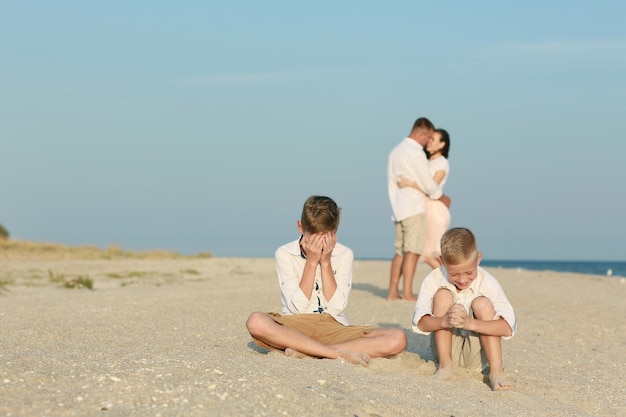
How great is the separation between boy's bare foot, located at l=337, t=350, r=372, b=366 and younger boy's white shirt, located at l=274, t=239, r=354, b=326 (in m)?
0.50

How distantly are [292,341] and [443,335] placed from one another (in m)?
1.02

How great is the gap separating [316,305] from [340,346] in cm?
44

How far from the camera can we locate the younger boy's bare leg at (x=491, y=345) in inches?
216

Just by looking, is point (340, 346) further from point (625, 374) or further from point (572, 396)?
point (625, 374)

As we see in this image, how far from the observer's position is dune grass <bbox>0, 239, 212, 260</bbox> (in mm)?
24442

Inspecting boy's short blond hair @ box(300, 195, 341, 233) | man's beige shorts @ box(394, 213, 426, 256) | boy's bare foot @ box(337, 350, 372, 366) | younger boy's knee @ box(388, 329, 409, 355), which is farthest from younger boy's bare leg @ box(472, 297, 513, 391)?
man's beige shorts @ box(394, 213, 426, 256)

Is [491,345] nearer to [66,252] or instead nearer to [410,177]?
[410,177]

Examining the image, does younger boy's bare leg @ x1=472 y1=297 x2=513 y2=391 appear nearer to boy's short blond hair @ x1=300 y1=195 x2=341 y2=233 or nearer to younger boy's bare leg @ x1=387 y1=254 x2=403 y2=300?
boy's short blond hair @ x1=300 y1=195 x2=341 y2=233

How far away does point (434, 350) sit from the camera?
587 centimetres

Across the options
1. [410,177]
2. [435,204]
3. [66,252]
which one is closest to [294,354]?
[410,177]

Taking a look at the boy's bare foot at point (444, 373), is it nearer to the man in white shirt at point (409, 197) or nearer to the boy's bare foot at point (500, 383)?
the boy's bare foot at point (500, 383)

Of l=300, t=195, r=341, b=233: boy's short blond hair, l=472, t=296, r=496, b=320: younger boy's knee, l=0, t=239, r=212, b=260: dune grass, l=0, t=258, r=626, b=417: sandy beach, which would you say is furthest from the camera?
l=0, t=239, r=212, b=260: dune grass

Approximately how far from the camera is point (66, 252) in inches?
1060

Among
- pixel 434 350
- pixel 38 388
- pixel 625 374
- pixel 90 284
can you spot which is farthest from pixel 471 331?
pixel 90 284
